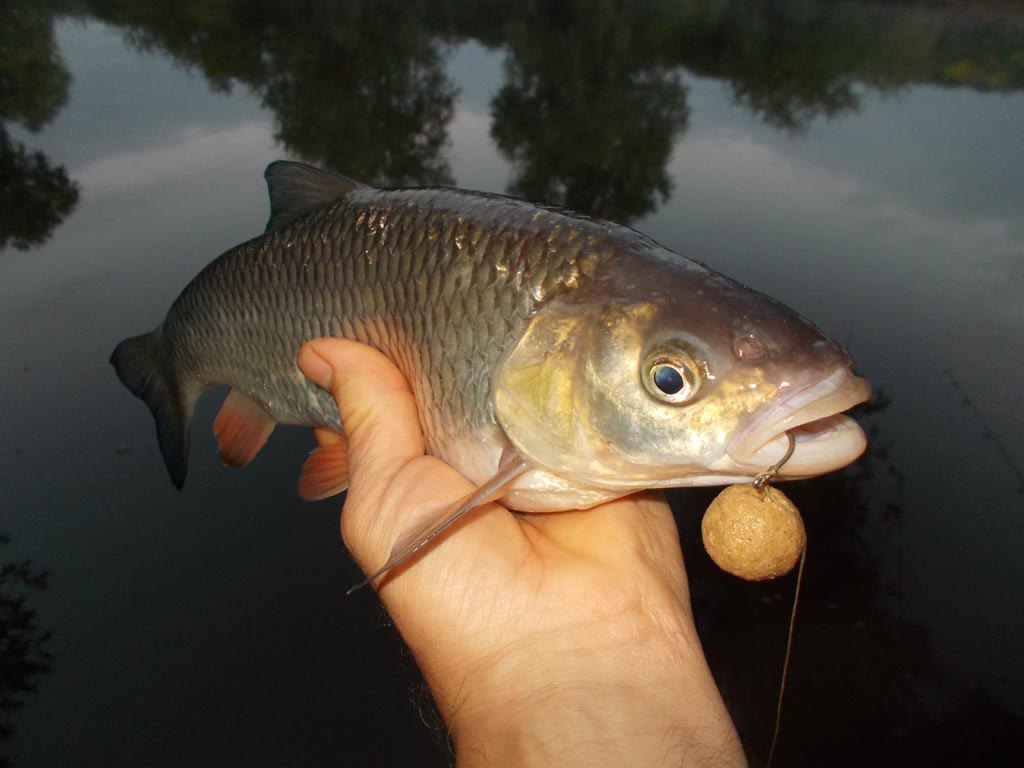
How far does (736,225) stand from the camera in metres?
7.60

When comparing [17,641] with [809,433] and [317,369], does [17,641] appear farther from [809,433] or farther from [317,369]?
[809,433]

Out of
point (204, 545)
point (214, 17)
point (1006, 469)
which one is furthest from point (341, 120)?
point (1006, 469)

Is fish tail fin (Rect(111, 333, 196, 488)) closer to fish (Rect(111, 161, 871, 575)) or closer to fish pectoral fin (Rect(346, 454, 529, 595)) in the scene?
fish (Rect(111, 161, 871, 575))

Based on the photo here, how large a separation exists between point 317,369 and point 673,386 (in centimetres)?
103

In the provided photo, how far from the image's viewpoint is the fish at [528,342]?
1.12 m

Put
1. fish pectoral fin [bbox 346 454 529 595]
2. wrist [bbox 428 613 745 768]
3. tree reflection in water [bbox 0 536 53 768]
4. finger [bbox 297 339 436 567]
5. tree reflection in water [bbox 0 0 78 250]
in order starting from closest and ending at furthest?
1. wrist [bbox 428 613 745 768]
2. fish pectoral fin [bbox 346 454 529 595]
3. finger [bbox 297 339 436 567]
4. tree reflection in water [bbox 0 536 53 768]
5. tree reflection in water [bbox 0 0 78 250]

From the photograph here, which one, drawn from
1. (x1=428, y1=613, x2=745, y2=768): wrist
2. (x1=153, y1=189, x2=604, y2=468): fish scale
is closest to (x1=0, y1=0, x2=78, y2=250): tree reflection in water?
(x1=153, y1=189, x2=604, y2=468): fish scale

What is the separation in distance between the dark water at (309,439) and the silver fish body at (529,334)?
32.9 inches

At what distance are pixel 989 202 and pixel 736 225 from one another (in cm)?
389

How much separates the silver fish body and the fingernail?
0.31 ft

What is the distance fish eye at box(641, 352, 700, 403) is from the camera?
3.77 ft

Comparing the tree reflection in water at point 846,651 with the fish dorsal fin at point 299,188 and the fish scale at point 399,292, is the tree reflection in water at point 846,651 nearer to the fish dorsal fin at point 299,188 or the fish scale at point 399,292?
→ the fish scale at point 399,292

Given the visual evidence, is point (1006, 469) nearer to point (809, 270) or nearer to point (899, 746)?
point (899, 746)

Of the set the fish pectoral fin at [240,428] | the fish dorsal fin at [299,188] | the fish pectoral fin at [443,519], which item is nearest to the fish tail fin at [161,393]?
the fish pectoral fin at [240,428]
